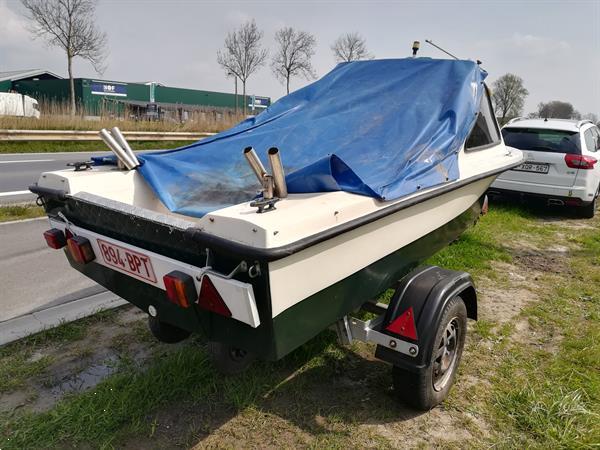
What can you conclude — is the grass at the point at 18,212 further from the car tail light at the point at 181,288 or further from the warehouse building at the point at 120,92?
the warehouse building at the point at 120,92

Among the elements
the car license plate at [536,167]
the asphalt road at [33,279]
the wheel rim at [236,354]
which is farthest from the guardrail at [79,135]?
the wheel rim at [236,354]

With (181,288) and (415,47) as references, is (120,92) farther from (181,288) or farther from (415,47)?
(181,288)

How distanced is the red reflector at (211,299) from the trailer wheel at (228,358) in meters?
0.91

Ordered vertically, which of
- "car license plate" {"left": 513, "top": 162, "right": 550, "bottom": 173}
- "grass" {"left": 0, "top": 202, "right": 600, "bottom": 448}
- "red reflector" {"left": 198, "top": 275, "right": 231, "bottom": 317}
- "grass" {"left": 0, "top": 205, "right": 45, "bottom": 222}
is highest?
"car license plate" {"left": 513, "top": 162, "right": 550, "bottom": 173}

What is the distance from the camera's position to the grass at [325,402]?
8.11 ft

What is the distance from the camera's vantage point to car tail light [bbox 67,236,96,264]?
97.9 inches

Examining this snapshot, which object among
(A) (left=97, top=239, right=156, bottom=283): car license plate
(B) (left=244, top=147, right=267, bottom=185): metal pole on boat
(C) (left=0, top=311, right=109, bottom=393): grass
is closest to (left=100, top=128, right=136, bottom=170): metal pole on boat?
(A) (left=97, top=239, right=156, bottom=283): car license plate

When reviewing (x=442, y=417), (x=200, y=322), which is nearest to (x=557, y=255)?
(x=442, y=417)

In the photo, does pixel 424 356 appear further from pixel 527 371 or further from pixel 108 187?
pixel 108 187

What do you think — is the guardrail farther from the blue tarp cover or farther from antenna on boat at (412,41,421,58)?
antenna on boat at (412,41,421,58)

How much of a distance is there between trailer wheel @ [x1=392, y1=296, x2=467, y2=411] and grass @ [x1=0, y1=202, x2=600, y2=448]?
0.12m

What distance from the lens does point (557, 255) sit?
228 inches

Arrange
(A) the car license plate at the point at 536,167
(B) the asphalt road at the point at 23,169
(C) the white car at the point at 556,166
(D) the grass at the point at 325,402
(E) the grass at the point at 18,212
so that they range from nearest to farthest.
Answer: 1. (D) the grass at the point at 325,402
2. (E) the grass at the point at 18,212
3. (C) the white car at the point at 556,166
4. (A) the car license plate at the point at 536,167
5. (B) the asphalt road at the point at 23,169

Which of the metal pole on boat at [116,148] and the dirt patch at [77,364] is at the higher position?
the metal pole on boat at [116,148]
